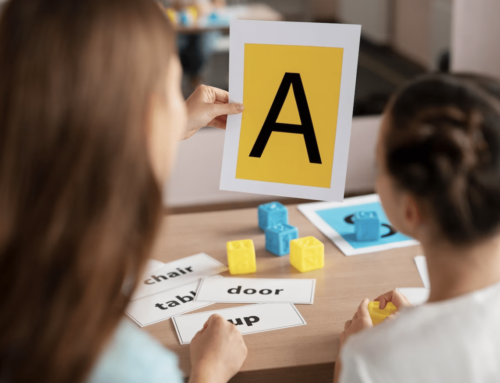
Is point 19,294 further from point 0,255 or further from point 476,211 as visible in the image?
point 476,211

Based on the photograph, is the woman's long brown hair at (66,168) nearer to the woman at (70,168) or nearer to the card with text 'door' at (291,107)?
the woman at (70,168)

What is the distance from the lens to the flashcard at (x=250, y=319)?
104 centimetres

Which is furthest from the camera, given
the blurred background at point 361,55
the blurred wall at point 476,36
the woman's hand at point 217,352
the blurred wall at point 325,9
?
the blurred wall at point 325,9

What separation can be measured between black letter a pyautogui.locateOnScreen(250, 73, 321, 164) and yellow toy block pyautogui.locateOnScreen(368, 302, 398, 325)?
1.08 ft

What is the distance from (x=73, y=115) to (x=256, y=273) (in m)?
0.72

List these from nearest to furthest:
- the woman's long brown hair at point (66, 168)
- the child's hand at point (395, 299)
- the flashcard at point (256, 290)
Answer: the woman's long brown hair at point (66, 168) → the child's hand at point (395, 299) → the flashcard at point (256, 290)

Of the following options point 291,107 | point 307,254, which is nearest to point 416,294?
point 307,254

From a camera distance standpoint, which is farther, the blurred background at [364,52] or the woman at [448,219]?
the blurred background at [364,52]

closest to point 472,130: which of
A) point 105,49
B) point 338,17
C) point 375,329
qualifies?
point 375,329

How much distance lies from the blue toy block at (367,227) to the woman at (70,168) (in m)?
0.78

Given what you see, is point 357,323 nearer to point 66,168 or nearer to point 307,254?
point 307,254

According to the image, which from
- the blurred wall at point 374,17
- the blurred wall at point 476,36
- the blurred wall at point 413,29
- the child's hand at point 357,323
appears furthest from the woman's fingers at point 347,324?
the blurred wall at point 374,17

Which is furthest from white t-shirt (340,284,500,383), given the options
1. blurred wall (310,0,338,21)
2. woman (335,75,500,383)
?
blurred wall (310,0,338,21)

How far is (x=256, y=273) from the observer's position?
1.24 metres
